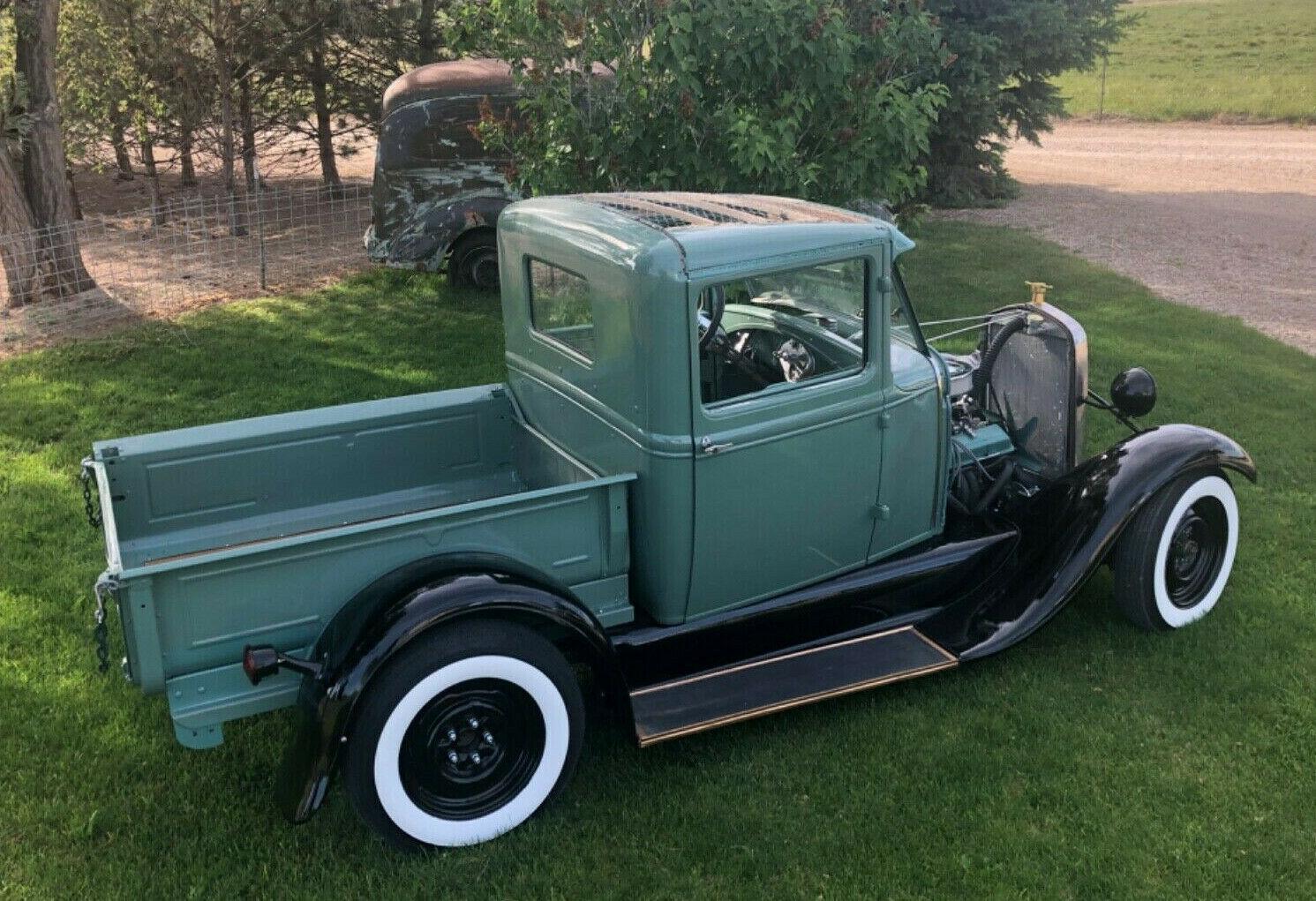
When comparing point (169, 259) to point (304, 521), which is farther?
point (169, 259)

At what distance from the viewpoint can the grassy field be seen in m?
27.6

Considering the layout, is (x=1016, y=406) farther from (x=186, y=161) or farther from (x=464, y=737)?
(x=186, y=161)

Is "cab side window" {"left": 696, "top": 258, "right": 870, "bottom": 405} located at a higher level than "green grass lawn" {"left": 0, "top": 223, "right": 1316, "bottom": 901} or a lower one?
higher

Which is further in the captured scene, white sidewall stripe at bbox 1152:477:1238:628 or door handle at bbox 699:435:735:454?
white sidewall stripe at bbox 1152:477:1238:628

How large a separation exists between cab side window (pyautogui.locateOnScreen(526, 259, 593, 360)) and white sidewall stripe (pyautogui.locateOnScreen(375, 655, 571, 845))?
1323 millimetres

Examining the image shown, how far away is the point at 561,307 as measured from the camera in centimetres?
470

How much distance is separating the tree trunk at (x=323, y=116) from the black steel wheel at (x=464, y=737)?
1121 cm

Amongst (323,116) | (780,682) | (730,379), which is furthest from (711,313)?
(323,116)

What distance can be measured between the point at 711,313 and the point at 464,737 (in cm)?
194

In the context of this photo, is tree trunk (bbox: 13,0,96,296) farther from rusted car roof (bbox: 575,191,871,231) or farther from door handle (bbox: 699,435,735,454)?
door handle (bbox: 699,435,735,454)

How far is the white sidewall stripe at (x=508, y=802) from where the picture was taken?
372 centimetres

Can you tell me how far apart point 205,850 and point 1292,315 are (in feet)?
36.4

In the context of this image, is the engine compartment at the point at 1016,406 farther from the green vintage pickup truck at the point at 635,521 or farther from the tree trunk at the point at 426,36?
the tree trunk at the point at 426,36

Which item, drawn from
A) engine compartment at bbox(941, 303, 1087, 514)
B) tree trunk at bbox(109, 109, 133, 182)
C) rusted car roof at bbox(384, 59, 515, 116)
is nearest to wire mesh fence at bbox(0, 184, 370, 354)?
tree trunk at bbox(109, 109, 133, 182)
